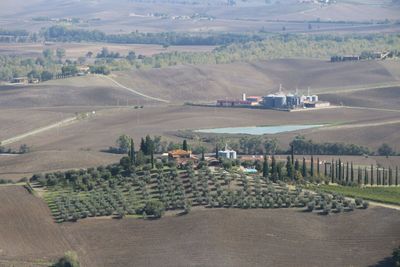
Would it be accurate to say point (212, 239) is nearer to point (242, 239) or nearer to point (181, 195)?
point (242, 239)

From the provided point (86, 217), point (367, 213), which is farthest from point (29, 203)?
point (367, 213)

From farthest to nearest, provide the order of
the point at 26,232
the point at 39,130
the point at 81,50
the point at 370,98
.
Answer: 1. the point at 81,50
2. the point at 370,98
3. the point at 39,130
4. the point at 26,232

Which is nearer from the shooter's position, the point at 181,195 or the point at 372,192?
the point at 181,195

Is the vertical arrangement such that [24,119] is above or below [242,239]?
below

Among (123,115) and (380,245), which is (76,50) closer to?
(123,115)

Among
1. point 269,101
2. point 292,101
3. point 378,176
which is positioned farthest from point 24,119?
point 378,176

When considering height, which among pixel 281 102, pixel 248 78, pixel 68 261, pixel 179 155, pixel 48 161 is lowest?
pixel 248 78

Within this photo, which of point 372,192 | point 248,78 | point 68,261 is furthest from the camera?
point 248,78

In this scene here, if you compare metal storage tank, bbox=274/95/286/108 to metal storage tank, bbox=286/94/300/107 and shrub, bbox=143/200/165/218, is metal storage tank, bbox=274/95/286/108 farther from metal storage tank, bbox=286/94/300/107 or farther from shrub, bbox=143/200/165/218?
shrub, bbox=143/200/165/218
